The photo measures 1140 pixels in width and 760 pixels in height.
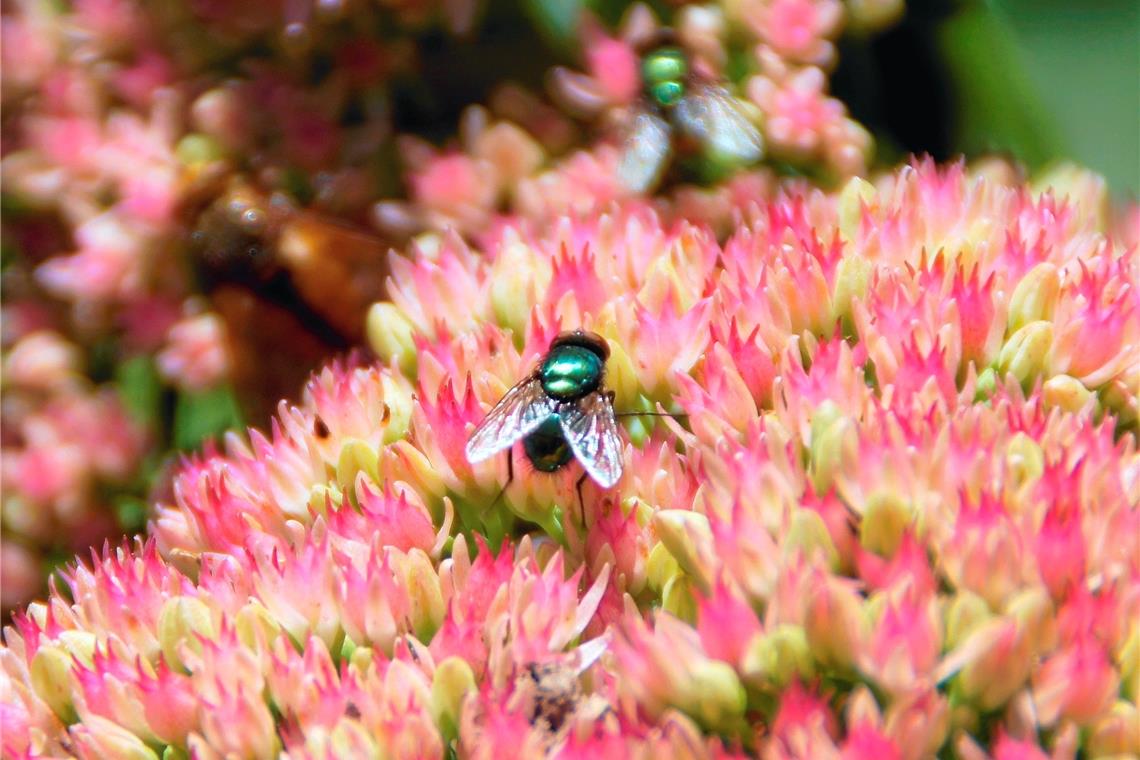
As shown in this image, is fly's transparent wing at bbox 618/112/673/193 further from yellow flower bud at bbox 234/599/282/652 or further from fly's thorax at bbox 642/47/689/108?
yellow flower bud at bbox 234/599/282/652

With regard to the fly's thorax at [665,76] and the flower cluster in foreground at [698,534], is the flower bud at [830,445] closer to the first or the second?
the flower cluster in foreground at [698,534]

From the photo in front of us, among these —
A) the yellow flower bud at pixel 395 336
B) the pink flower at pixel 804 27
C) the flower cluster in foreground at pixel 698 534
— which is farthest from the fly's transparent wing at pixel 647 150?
the yellow flower bud at pixel 395 336

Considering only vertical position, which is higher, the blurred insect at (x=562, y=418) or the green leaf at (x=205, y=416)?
the blurred insect at (x=562, y=418)

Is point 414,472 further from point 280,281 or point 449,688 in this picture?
point 280,281

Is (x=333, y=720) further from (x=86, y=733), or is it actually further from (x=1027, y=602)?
(x=1027, y=602)

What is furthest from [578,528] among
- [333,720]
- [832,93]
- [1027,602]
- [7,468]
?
[7,468]

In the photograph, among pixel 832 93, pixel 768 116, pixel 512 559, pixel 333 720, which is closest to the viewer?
pixel 333 720

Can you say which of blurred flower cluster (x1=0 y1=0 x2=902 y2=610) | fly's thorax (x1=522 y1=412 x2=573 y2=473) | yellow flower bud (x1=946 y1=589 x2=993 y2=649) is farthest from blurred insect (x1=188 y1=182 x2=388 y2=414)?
yellow flower bud (x1=946 y1=589 x2=993 y2=649)
